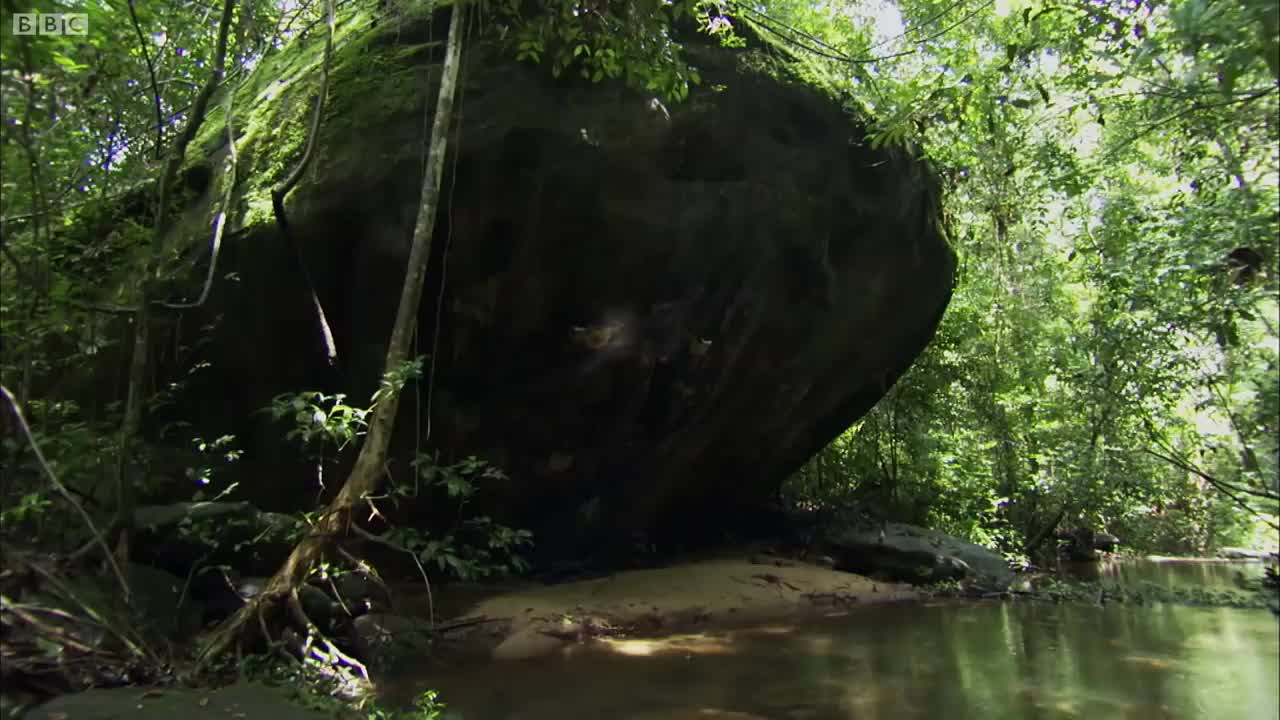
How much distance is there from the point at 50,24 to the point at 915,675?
746cm

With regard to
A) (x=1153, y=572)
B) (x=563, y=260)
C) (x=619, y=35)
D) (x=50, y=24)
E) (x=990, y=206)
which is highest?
(x=990, y=206)

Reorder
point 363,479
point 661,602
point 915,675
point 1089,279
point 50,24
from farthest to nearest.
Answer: point 661,602, point 1089,279, point 915,675, point 363,479, point 50,24

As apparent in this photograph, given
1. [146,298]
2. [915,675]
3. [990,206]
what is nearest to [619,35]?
[146,298]

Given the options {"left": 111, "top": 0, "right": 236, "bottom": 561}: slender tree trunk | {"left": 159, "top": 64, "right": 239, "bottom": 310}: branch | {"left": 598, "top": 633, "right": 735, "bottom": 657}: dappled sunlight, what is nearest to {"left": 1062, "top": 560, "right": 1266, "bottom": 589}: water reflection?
{"left": 598, "top": 633, "right": 735, "bottom": 657}: dappled sunlight

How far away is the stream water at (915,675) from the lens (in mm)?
4934

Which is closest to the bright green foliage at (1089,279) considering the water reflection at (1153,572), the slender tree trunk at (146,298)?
the water reflection at (1153,572)

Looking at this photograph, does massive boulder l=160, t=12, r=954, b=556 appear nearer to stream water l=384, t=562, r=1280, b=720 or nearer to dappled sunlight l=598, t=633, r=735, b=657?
dappled sunlight l=598, t=633, r=735, b=657

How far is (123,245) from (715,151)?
6.22 m

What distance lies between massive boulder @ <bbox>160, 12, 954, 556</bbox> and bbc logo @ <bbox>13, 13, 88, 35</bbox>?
332cm

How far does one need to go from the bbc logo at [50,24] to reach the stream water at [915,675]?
4.55 meters

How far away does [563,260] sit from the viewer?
872 cm

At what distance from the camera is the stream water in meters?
4.93

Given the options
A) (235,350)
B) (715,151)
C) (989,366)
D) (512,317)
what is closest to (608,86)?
(715,151)

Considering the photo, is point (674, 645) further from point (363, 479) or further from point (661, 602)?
point (363, 479)
